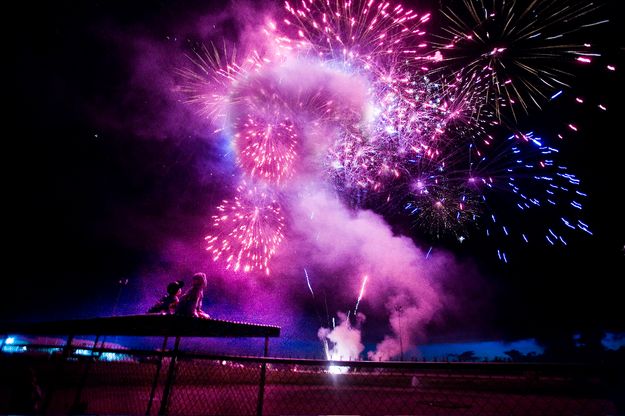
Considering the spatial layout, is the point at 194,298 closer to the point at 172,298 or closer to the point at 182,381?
the point at 172,298

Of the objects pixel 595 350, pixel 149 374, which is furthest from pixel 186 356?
pixel 595 350

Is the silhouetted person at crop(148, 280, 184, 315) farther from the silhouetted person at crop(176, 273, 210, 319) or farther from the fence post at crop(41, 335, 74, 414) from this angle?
the fence post at crop(41, 335, 74, 414)

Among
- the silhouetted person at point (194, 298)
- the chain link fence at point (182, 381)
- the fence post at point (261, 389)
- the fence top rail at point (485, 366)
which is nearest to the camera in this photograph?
the fence top rail at point (485, 366)

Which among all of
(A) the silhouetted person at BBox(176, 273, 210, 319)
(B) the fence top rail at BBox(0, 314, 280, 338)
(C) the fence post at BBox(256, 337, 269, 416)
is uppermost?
(A) the silhouetted person at BBox(176, 273, 210, 319)

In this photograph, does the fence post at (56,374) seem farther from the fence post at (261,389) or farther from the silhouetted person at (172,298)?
the fence post at (261,389)

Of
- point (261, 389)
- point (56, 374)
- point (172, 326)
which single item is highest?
point (172, 326)

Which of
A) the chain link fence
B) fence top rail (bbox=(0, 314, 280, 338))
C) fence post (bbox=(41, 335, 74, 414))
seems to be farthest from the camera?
fence post (bbox=(41, 335, 74, 414))

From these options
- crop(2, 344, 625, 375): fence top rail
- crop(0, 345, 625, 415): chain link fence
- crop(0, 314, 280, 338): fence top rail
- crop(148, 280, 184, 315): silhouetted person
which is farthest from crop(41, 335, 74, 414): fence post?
crop(2, 344, 625, 375): fence top rail

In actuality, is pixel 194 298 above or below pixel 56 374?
above

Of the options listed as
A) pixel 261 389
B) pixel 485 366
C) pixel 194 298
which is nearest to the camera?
pixel 485 366

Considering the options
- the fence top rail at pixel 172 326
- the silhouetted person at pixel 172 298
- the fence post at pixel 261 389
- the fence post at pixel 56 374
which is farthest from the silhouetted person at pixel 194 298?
the fence post at pixel 261 389

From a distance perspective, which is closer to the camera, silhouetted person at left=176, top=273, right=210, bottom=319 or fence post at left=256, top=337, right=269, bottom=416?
fence post at left=256, top=337, right=269, bottom=416

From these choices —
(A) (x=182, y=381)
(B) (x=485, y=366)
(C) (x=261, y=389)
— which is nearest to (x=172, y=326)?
(C) (x=261, y=389)

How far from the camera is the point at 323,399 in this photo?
52.1 feet
